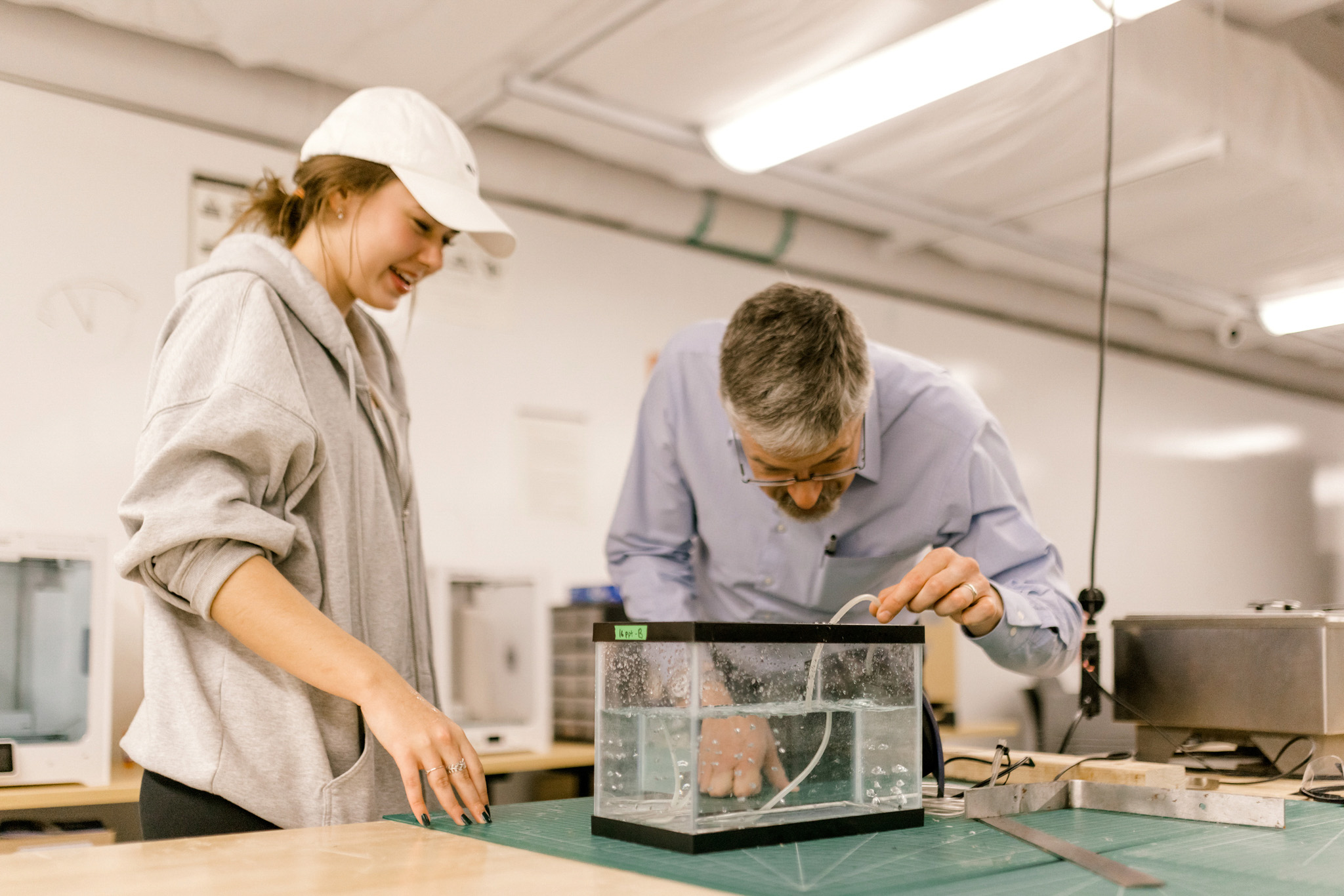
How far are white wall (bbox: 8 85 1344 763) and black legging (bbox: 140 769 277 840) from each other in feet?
5.60

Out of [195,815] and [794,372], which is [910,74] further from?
[195,815]

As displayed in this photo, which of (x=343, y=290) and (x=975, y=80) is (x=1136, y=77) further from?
(x=343, y=290)

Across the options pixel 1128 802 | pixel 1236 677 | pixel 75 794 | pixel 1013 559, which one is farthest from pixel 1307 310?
pixel 75 794

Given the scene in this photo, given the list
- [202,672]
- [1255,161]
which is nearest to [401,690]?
[202,672]

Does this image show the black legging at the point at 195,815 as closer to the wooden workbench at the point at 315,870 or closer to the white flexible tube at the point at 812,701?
the wooden workbench at the point at 315,870

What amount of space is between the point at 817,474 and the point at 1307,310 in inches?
81.6

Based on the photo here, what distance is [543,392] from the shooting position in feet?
11.2

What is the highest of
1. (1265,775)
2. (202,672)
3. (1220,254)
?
(1220,254)

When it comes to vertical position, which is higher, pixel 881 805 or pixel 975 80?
pixel 975 80

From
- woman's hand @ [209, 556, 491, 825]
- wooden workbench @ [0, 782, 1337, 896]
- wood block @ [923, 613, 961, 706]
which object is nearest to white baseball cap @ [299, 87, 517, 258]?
woman's hand @ [209, 556, 491, 825]

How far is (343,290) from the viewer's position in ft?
4.31

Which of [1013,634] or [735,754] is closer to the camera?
[735,754]

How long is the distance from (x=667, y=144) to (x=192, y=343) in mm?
2276

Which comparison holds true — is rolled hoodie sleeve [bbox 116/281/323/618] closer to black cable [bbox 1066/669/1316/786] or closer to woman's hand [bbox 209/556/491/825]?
woman's hand [bbox 209/556/491/825]
